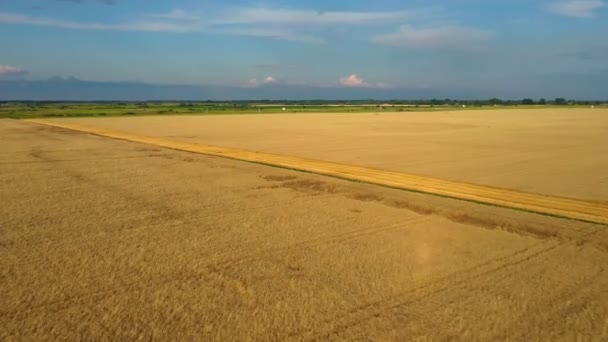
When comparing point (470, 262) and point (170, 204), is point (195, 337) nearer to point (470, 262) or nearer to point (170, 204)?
point (470, 262)

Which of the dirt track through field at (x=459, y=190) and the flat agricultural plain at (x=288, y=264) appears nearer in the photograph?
the flat agricultural plain at (x=288, y=264)

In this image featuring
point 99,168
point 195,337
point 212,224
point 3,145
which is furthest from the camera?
point 3,145

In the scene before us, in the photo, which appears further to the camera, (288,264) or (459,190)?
(459,190)

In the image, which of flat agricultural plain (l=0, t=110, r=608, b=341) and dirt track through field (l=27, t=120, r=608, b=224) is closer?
flat agricultural plain (l=0, t=110, r=608, b=341)

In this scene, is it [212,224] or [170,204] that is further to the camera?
[170,204]

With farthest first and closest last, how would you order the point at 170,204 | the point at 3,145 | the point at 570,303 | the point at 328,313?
1. the point at 3,145
2. the point at 170,204
3. the point at 570,303
4. the point at 328,313

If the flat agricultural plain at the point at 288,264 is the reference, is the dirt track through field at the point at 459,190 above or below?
below

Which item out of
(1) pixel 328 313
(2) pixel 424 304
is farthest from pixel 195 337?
(2) pixel 424 304
